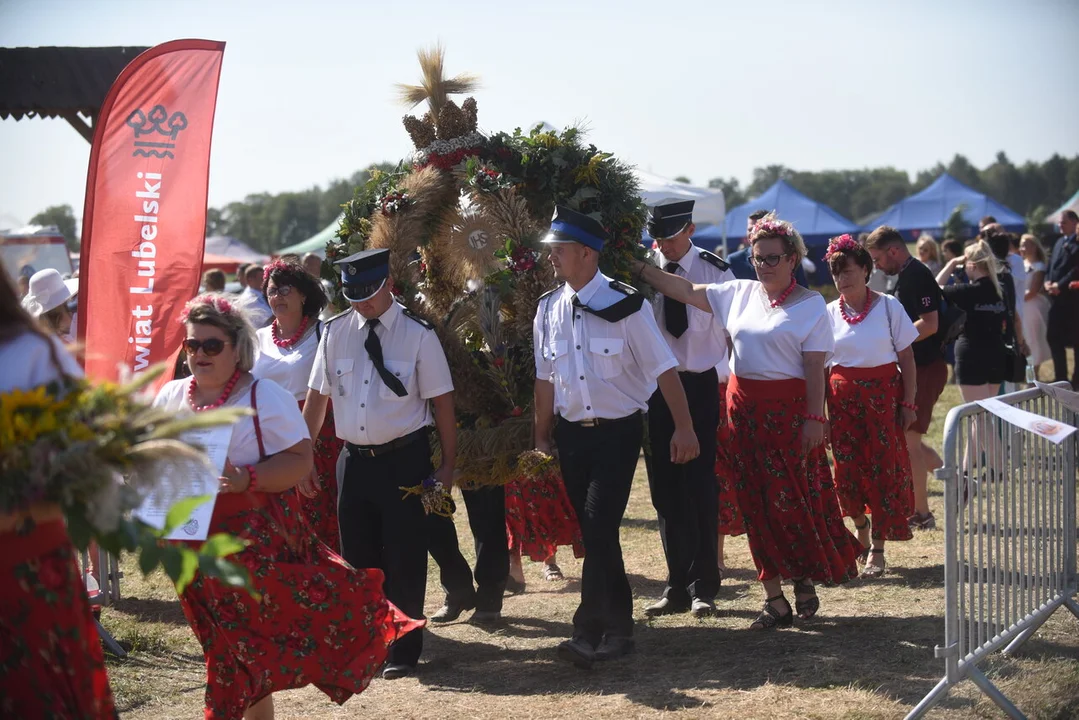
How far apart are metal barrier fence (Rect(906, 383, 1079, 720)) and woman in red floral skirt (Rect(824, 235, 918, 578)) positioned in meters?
1.56

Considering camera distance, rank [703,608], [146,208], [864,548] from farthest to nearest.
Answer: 1. [864,548]
2. [146,208]
3. [703,608]

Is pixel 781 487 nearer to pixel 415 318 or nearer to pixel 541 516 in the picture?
pixel 541 516

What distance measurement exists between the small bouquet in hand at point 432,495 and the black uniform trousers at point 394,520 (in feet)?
0.13

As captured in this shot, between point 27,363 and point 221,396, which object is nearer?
point 27,363

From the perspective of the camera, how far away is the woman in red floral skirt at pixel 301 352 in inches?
241

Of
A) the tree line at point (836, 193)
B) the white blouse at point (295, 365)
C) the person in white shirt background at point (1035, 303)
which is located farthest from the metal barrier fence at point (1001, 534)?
the tree line at point (836, 193)

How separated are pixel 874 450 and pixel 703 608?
165 cm

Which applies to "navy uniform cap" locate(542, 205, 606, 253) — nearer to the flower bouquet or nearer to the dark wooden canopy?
the flower bouquet

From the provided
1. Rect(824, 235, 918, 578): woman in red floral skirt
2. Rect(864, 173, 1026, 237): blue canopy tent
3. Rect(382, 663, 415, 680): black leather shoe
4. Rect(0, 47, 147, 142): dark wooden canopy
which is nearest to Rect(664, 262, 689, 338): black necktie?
Rect(824, 235, 918, 578): woman in red floral skirt

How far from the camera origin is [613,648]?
217 inches

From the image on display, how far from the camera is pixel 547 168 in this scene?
615 cm

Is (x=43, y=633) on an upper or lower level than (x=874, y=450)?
lower

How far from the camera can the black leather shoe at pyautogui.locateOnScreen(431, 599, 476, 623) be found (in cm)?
640

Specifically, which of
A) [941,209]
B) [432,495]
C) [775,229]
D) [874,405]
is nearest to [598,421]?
[432,495]
